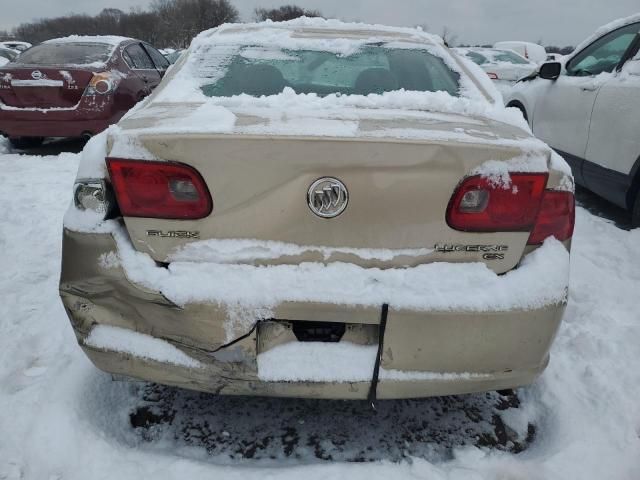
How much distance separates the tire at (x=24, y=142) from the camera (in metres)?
7.25

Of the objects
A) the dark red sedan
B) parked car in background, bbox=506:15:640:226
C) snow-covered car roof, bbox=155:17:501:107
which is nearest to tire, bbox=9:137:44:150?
the dark red sedan

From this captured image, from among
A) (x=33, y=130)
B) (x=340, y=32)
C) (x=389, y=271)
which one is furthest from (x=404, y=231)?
(x=33, y=130)

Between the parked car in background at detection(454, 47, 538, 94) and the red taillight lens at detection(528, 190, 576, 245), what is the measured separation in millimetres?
10029

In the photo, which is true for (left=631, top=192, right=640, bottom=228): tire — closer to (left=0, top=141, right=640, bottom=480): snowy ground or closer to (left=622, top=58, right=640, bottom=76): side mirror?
(left=622, top=58, right=640, bottom=76): side mirror

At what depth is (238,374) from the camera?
5.63 ft

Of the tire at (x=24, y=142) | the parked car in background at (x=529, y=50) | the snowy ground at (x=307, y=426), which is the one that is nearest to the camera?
the snowy ground at (x=307, y=426)

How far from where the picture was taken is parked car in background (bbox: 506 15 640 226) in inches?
156

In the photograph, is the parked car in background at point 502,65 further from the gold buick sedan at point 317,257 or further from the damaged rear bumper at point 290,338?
the damaged rear bumper at point 290,338

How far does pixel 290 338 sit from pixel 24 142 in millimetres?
7091

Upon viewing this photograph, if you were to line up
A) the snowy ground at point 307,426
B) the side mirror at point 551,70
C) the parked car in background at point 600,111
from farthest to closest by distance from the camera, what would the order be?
the side mirror at point 551,70
the parked car in background at point 600,111
the snowy ground at point 307,426

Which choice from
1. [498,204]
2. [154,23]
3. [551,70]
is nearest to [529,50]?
[551,70]

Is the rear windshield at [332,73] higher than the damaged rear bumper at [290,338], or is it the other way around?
the rear windshield at [332,73]

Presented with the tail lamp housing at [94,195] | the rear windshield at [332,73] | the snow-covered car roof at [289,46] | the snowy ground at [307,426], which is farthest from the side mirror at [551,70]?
the tail lamp housing at [94,195]

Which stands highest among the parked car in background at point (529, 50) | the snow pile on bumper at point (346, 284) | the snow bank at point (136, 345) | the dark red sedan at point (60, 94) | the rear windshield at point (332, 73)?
the rear windshield at point (332, 73)
